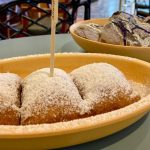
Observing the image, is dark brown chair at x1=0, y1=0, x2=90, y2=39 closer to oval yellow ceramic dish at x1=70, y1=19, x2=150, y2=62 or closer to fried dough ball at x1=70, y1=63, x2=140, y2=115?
oval yellow ceramic dish at x1=70, y1=19, x2=150, y2=62

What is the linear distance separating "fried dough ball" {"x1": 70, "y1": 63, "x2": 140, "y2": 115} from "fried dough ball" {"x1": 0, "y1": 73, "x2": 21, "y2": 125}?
12 cm

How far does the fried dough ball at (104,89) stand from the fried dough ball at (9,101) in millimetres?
118

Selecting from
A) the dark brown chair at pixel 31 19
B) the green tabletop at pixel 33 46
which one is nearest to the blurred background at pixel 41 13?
the dark brown chair at pixel 31 19

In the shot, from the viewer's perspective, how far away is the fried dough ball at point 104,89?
56 centimetres

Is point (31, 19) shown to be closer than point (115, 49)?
No

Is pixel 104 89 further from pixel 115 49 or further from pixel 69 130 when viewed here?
pixel 115 49

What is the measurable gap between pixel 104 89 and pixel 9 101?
16cm

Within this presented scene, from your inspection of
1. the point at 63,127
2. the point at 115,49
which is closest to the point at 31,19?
the point at 115,49

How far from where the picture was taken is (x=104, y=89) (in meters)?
0.57

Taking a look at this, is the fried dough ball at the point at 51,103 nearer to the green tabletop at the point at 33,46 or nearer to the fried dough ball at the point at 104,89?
the fried dough ball at the point at 104,89

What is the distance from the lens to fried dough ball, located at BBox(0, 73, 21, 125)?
52 cm

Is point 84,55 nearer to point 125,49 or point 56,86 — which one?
point 125,49

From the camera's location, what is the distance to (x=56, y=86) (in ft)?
1.81

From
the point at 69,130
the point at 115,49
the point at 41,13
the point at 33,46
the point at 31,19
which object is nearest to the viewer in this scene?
the point at 69,130
